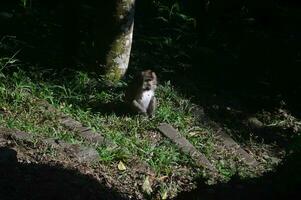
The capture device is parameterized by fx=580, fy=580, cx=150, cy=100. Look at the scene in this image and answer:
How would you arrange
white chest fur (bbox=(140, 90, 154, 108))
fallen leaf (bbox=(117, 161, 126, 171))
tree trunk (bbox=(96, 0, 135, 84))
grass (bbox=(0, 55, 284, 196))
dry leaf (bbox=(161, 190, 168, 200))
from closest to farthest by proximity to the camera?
dry leaf (bbox=(161, 190, 168, 200)) → fallen leaf (bbox=(117, 161, 126, 171)) → grass (bbox=(0, 55, 284, 196)) → white chest fur (bbox=(140, 90, 154, 108)) → tree trunk (bbox=(96, 0, 135, 84))

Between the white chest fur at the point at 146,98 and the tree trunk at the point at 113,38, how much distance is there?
0.91 meters

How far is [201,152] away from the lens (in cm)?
695

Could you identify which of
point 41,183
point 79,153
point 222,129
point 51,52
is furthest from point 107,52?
point 41,183

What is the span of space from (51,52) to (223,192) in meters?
4.44

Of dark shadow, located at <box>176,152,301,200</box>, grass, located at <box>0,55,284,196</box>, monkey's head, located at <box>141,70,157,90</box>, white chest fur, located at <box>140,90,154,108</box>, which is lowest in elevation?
grass, located at <box>0,55,284,196</box>

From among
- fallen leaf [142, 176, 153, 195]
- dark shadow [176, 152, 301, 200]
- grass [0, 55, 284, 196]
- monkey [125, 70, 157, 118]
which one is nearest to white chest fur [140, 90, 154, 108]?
monkey [125, 70, 157, 118]

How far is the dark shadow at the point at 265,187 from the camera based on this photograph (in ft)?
14.3

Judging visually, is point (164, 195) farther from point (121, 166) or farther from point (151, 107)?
point (151, 107)

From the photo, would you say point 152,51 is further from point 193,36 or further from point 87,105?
point 87,105

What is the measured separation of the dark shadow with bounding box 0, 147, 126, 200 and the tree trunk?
9.27ft

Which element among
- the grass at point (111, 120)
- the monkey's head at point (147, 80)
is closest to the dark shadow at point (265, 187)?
the grass at point (111, 120)

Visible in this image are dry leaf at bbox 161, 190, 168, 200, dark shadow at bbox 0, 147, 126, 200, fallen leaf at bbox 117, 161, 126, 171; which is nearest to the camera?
dark shadow at bbox 0, 147, 126, 200

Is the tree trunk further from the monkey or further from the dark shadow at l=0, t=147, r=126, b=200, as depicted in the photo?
the dark shadow at l=0, t=147, r=126, b=200

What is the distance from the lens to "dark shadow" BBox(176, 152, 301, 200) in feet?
14.3
